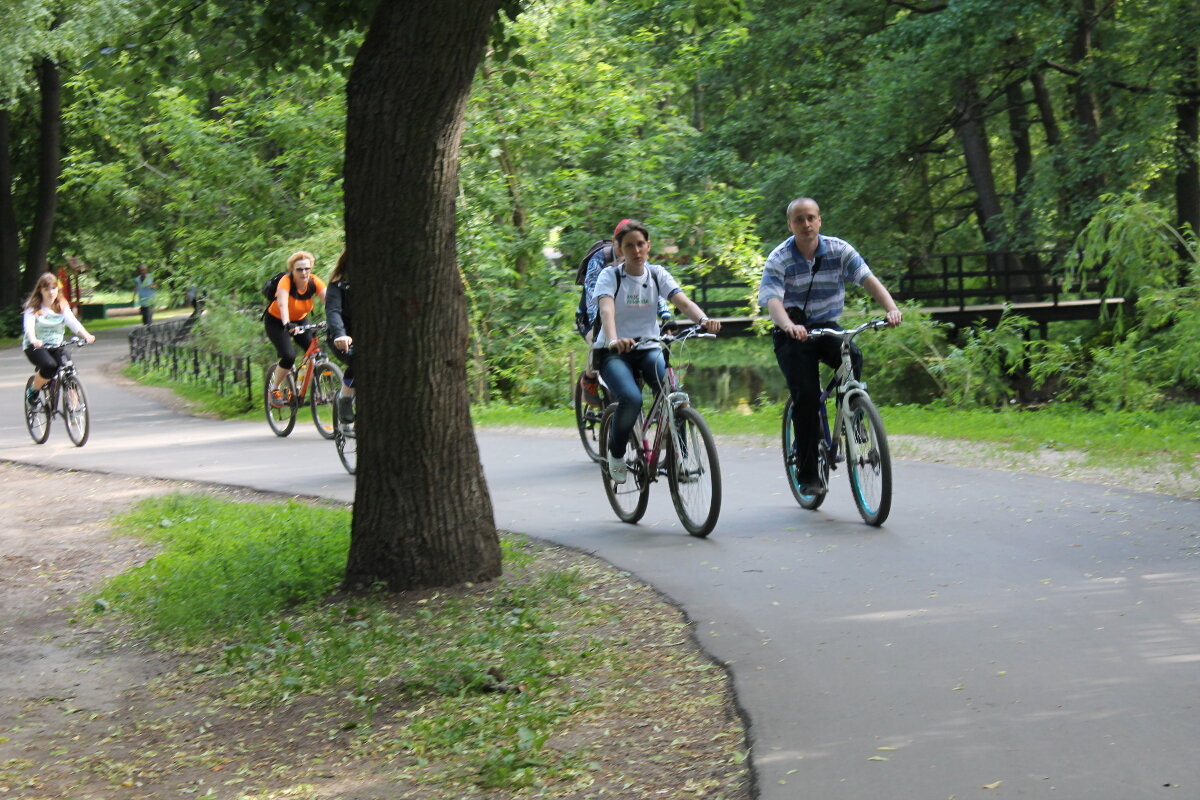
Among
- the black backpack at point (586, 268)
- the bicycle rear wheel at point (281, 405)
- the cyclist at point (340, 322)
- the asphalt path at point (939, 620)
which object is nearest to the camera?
the asphalt path at point (939, 620)

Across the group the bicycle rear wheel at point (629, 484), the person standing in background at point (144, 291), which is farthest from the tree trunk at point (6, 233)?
the bicycle rear wheel at point (629, 484)

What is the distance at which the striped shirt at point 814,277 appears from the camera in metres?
8.69

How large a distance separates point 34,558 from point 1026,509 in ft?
20.8

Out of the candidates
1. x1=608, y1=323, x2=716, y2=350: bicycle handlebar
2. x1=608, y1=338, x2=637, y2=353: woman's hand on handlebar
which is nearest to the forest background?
x1=608, y1=323, x2=716, y2=350: bicycle handlebar

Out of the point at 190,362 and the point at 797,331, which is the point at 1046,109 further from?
the point at 797,331

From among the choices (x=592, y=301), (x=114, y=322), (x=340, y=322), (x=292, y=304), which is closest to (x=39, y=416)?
(x=292, y=304)

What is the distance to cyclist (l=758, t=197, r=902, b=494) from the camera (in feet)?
28.3

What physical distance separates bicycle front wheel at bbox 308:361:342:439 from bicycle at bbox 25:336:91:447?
9.16 feet

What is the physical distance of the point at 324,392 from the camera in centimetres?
1490

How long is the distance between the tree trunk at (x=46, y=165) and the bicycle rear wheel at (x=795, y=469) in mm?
36662

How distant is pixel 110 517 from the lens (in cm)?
1097

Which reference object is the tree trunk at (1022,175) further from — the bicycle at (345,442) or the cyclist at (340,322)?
the bicycle at (345,442)

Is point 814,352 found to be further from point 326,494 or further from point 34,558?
point 34,558

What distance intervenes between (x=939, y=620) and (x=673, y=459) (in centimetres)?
275
